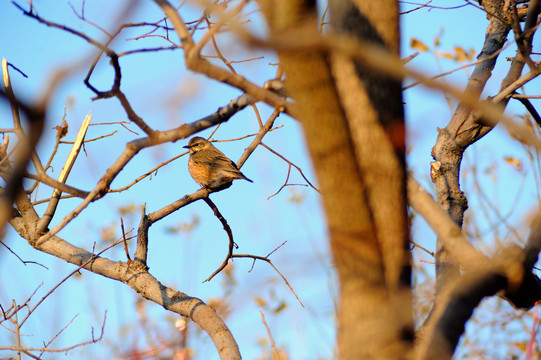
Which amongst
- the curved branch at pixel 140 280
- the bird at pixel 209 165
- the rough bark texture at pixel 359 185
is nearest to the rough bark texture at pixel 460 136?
the rough bark texture at pixel 359 185

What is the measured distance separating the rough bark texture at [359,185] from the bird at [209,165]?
4.27 metres

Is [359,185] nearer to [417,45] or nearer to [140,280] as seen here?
[140,280]

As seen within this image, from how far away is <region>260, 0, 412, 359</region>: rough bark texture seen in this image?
1.93 meters

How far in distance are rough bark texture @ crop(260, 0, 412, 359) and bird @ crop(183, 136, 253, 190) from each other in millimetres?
4271

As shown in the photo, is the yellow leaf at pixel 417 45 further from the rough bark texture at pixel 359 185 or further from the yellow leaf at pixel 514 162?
the rough bark texture at pixel 359 185

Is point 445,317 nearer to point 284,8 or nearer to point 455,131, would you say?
point 284,8

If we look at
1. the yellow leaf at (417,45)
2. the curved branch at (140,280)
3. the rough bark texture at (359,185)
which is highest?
the yellow leaf at (417,45)

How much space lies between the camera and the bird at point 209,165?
6.68m

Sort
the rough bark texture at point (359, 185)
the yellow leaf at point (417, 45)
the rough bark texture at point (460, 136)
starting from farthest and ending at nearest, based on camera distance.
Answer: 1. the yellow leaf at point (417, 45)
2. the rough bark texture at point (460, 136)
3. the rough bark texture at point (359, 185)

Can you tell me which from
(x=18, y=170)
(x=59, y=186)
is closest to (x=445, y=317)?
(x=18, y=170)

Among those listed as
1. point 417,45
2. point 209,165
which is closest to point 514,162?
point 417,45

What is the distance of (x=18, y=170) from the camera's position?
44.2 inches

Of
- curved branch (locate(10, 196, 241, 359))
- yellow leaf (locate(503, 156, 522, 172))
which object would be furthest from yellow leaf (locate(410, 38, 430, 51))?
curved branch (locate(10, 196, 241, 359))

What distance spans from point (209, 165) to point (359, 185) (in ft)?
18.1
